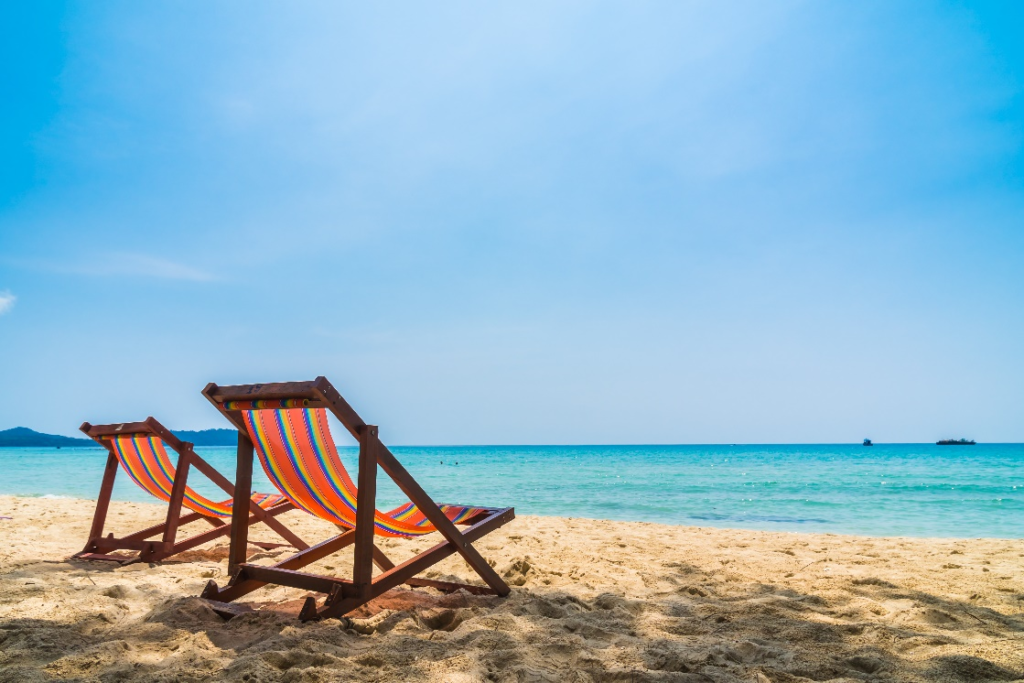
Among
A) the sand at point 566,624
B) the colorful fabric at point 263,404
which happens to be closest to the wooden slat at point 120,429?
the sand at point 566,624

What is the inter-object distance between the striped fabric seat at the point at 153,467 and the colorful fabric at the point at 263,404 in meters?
2.02

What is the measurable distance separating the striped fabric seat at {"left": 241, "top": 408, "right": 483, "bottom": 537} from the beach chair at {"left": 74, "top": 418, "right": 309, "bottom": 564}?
4.75 ft

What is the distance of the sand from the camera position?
6.77ft

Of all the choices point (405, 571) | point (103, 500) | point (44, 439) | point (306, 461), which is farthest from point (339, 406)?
point (44, 439)

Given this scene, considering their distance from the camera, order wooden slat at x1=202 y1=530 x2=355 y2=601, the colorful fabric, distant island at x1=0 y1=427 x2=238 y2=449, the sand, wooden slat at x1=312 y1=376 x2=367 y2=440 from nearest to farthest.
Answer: the sand → wooden slat at x1=312 y1=376 x2=367 y2=440 → the colorful fabric → wooden slat at x1=202 y1=530 x2=355 y2=601 → distant island at x1=0 y1=427 x2=238 y2=449

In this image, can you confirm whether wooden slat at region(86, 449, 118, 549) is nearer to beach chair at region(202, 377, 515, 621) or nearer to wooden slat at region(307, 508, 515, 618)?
beach chair at region(202, 377, 515, 621)

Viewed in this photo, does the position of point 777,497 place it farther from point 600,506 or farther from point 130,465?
point 130,465

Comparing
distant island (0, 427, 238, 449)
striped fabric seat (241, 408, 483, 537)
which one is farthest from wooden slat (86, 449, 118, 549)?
distant island (0, 427, 238, 449)

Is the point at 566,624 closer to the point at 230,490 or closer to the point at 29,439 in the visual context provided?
the point at 230,490

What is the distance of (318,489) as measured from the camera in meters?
2.89

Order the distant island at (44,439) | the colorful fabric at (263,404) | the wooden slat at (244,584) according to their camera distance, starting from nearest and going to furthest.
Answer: the colorful fabric at (263,404) → the wooden slat at (244,584) → the distant island at (44,439)

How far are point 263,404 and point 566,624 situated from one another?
175 cm

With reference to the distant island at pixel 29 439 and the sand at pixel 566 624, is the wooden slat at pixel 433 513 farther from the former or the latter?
the distant island at pixel 29 439

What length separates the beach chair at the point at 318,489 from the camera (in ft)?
8.46
